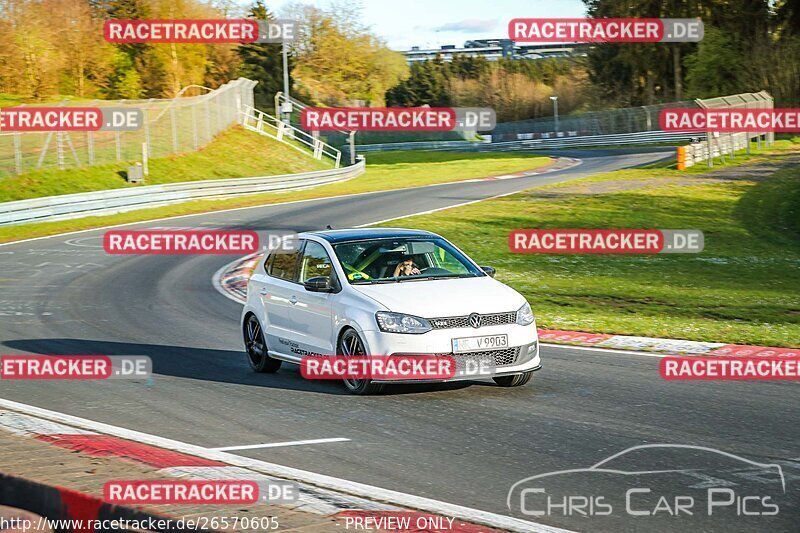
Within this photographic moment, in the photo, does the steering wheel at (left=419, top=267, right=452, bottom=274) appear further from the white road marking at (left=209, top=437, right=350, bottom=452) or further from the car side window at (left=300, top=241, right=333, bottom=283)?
the white road marking at (left=209, top=437, right=350, bottom=452)

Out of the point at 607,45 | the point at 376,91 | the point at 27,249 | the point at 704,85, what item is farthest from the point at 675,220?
the point at 376,91

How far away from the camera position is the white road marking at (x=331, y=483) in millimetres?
6266

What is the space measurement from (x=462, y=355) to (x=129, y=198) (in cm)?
2998

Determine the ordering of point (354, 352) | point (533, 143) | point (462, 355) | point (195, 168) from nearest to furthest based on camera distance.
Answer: point (462, 355), point (354, 352), point (195, 168), point (533, 143)

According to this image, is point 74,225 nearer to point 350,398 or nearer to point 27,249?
point 27,249

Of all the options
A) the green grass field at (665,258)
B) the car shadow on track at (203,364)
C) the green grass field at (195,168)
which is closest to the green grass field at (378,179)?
the green grass field at (195,168)

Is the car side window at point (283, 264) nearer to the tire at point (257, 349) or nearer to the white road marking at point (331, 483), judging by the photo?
the tire at point (257, 349)

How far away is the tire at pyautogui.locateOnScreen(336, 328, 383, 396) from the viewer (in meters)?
10.6

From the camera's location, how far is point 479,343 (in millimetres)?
10328

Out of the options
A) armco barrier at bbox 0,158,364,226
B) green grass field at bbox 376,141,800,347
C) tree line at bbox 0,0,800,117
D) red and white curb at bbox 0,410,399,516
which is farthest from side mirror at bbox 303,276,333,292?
tree line at bbox 0,0,800,117

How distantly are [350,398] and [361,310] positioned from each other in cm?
86

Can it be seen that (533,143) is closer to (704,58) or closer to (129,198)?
(704,58)

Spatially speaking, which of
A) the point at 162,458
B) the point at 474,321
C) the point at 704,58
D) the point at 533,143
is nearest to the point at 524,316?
the point at 474,321

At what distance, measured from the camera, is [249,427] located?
9.38 meters
